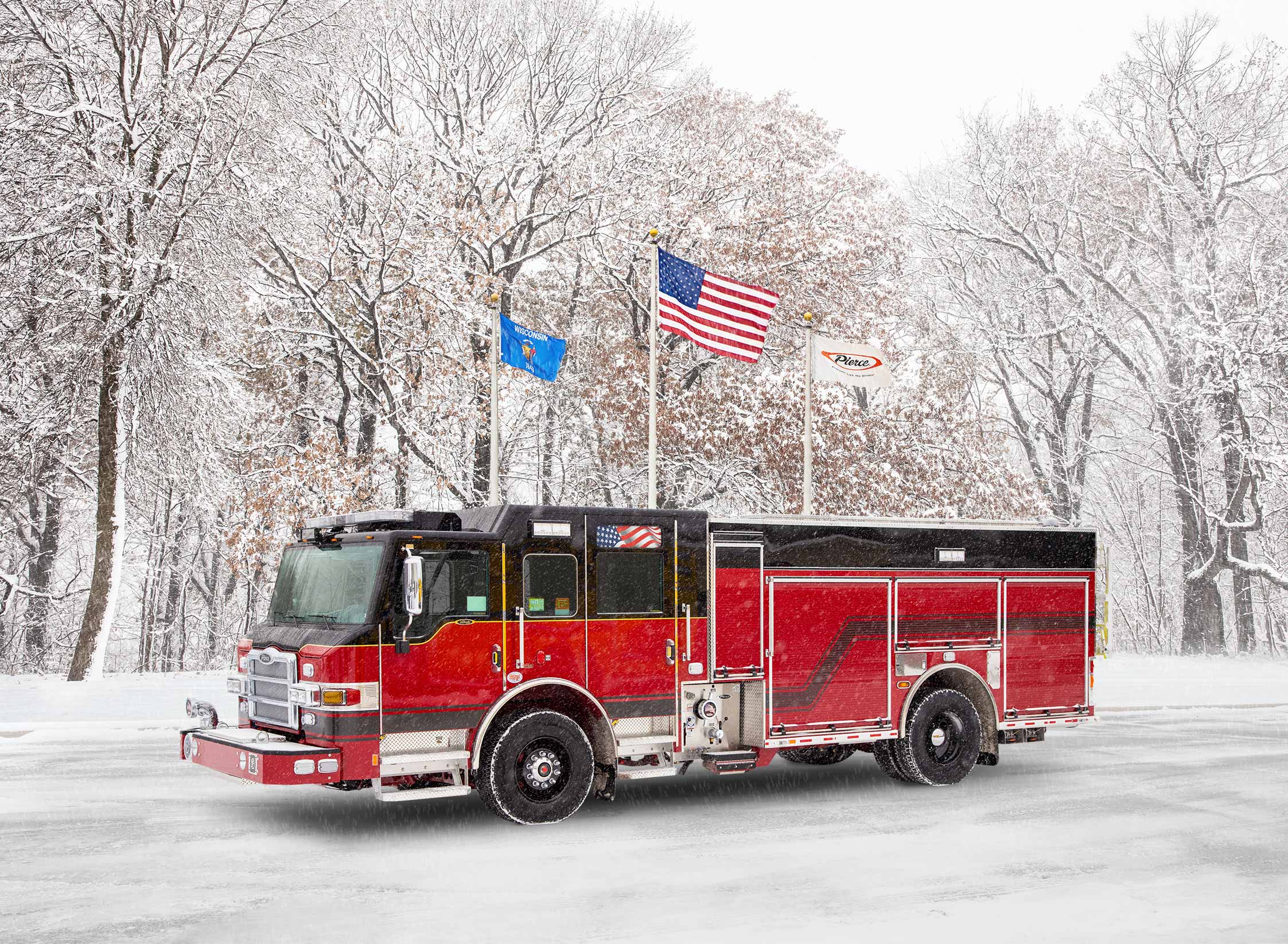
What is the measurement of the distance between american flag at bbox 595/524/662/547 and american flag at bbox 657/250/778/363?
796 centimetres

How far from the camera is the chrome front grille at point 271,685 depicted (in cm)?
988

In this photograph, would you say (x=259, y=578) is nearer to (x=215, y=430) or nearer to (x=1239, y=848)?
(x=215, y=430)

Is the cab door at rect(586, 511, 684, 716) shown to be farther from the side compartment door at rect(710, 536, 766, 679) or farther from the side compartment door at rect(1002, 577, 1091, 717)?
the side compartment door at rect(1002, 577, 1091, 717)

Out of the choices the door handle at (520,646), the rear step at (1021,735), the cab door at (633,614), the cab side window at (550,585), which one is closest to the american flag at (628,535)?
the cab door at (633,614)

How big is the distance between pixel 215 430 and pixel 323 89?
26.6 ft

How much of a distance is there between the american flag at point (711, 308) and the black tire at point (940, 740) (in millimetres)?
7461

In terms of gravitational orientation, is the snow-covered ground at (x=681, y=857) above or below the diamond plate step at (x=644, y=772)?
below

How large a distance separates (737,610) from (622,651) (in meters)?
1.24

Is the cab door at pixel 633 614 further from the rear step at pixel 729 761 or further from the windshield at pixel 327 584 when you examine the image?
the windshield at pixel 327 584

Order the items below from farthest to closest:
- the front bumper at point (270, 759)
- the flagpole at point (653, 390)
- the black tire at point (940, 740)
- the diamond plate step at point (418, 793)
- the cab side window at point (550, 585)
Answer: the flagpole at point (653, 390), the black tire at point (940, 740), the cab side window at point (550, 585), the diamond plate step at point (418, 793), the front bumper at point (270, 759)

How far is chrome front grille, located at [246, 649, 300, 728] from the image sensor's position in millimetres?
9883

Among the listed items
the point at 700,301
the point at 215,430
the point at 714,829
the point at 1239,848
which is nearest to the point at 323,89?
the point at 215,430

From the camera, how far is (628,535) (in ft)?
35.9

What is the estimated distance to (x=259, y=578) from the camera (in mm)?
26953
